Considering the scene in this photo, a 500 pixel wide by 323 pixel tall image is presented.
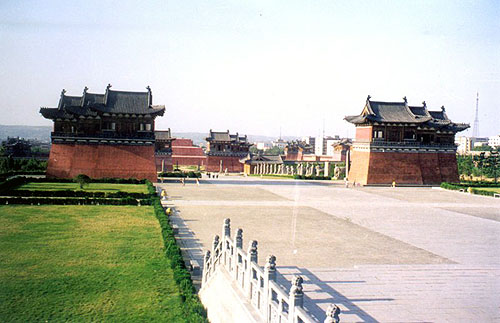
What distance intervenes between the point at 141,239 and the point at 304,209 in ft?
32.7

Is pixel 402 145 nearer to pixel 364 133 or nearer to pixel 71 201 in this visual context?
pixel 364 133

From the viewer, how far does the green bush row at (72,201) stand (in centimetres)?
1964

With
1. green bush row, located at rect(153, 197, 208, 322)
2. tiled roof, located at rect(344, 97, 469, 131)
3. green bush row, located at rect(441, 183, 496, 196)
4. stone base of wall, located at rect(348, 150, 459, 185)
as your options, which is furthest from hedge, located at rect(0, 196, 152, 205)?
green bush row, located at rect(441, 183, 496, 196)

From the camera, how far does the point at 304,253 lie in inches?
479

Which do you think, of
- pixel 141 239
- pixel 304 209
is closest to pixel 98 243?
pixel 141 239

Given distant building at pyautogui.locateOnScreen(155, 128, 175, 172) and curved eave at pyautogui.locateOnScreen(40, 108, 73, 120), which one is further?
distant building at pyautogui.locateOnScreen(155, 128, 175, 172)

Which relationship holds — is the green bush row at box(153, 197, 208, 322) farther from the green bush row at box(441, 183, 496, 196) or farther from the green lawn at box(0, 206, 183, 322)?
the green bush row at box(441, 183, 496, 196)

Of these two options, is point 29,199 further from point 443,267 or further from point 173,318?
point 443,267

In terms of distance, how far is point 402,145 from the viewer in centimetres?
3662

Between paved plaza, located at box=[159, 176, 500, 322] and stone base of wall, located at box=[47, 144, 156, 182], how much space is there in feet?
26.5

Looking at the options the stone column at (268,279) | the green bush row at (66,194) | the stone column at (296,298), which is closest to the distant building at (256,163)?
the green bush row at (66,194)

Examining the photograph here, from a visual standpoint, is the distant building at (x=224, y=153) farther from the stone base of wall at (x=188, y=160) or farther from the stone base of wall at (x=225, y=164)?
the stone base of wall at (x=188, y=160)

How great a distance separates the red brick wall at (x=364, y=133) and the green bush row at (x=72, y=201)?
22.1 meters

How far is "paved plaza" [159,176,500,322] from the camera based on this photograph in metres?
8.22
